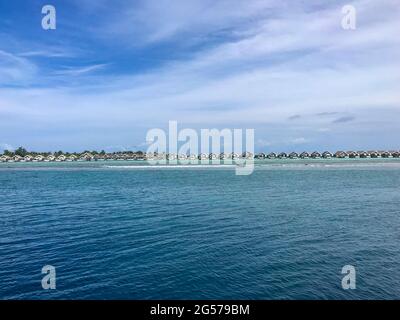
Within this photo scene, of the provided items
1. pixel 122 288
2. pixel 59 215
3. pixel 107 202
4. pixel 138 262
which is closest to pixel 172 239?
pixel 138 262

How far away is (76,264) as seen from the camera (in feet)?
65.5

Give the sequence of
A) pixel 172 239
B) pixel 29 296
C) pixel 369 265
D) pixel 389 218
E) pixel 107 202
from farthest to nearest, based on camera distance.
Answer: pixel 107 202 < pixel 389 218 < pixel 172 239 < pixel 369 265 < pixel 29 296

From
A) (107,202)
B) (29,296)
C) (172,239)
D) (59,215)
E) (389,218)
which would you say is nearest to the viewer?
(29,296)

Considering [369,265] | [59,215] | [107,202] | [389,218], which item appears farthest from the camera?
[107,202]
